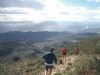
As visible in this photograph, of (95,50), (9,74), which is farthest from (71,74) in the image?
(95,50)

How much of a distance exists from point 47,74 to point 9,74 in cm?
254

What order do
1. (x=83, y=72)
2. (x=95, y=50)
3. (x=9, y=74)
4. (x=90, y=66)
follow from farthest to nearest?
(x=95, y=50) → (x=9, y=74) → (x=90, y=66) → (x=83, y=72)

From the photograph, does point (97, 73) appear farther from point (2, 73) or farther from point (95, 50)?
point (95, 50)

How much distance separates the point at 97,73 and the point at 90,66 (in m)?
1.12

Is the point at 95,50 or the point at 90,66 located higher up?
the point at 90,66

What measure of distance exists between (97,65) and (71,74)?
80.3 inches

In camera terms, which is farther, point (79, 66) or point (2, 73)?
point (2, 73)

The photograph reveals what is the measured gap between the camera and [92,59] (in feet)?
61.6

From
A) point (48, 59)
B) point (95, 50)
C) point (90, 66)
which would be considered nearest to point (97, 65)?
point (90, 66)

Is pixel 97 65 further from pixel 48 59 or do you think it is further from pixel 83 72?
pixel 48 59

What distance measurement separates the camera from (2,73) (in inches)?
744

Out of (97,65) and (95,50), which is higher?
(97,65)

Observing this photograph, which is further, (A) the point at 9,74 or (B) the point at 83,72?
(A) the point at 9,74

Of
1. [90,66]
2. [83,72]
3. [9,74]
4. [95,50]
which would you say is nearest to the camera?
[83,72]
